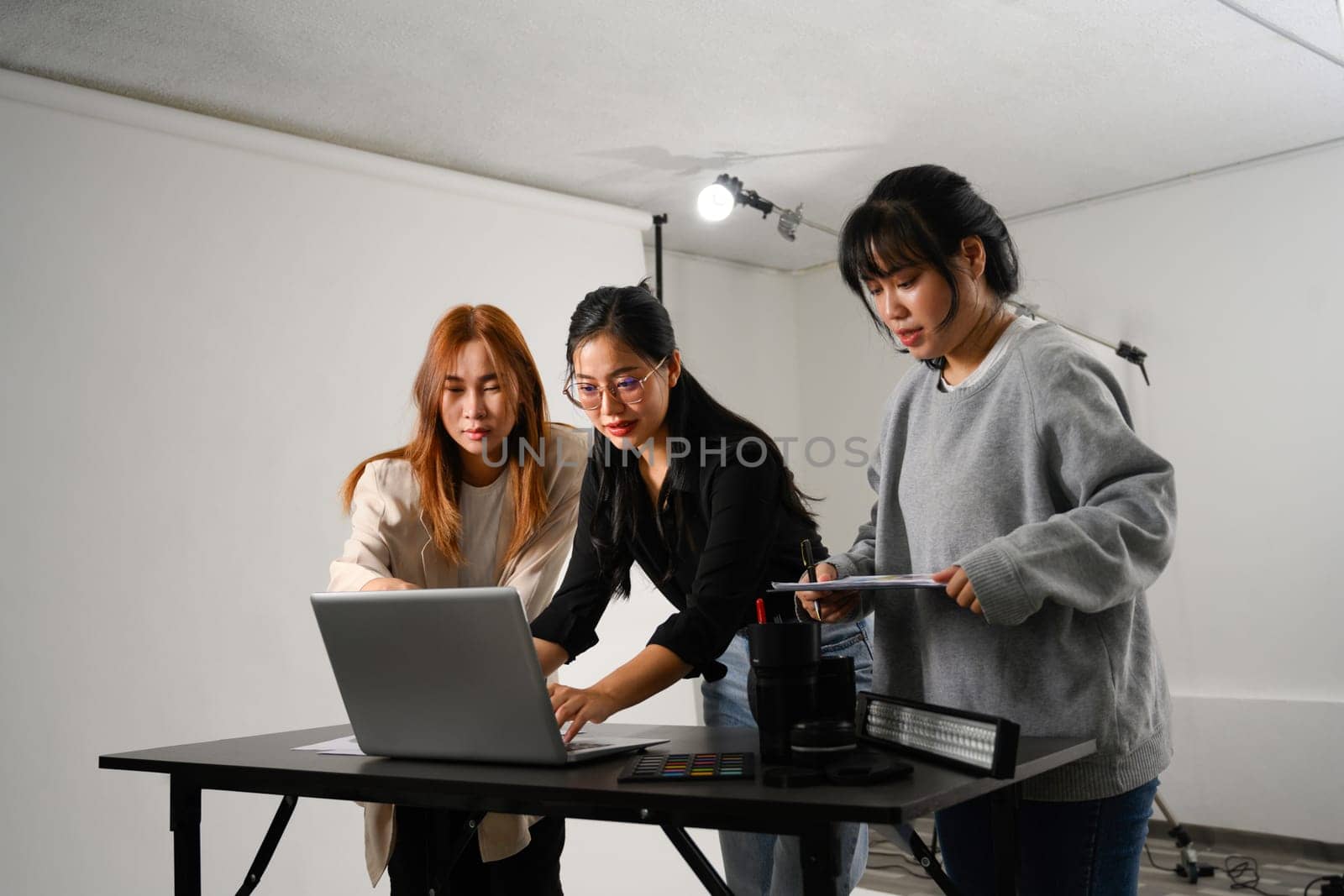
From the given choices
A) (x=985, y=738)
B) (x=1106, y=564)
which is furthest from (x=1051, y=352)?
(x=985, y=738)

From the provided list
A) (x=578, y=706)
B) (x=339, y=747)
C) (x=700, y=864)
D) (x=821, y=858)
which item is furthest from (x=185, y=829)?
(x=821, y=858)

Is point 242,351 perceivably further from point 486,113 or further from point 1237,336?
point 1237,336

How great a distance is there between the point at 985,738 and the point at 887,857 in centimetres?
328

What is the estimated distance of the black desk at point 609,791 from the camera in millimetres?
1034

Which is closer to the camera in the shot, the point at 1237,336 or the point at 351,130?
the point at 351,130

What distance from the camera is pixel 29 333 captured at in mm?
2977

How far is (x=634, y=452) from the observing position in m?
1.80

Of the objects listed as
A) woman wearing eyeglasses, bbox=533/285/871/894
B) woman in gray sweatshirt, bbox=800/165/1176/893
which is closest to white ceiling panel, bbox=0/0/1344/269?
woman wearing eyeglasses, bbox=533/285/871/894

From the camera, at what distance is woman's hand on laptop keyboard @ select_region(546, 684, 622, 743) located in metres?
1.39

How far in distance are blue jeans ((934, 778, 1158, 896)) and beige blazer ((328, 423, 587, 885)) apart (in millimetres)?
921

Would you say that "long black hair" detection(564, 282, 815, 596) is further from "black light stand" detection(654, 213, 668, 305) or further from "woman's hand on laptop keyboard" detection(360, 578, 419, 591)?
"black light stand" detection(654, 213, 668, 305)

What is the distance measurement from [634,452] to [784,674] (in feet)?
2.10

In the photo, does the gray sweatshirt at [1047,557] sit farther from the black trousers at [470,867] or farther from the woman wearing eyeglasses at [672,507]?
the black trousers at [470,867]

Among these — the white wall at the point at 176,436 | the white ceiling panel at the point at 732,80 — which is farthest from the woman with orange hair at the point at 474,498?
the white wall at the point at 176,436
